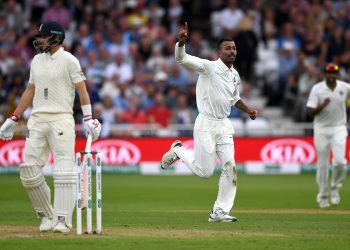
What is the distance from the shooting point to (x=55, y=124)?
407 inches

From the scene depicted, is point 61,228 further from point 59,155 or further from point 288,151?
point 288,151

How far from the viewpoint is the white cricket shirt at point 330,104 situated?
49.8ft

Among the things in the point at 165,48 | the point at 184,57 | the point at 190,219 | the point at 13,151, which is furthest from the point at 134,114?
the point at 184,57

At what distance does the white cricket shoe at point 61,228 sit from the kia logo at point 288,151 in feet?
39.8

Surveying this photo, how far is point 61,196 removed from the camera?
10242 mm

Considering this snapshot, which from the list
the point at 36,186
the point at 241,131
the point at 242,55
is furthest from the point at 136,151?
the point at 36,186

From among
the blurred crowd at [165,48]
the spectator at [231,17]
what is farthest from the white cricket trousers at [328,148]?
the spectator at [231,17]

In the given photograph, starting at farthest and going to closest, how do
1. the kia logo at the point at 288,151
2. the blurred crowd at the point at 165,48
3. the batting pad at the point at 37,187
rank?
the blurred crowd at the point at 165,48 → the kia logo at the point at 288,151 → the batting pad at the point at 37,187

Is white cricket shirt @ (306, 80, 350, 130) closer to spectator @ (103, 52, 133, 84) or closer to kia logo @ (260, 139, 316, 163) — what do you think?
kia logo @ (260, 139, 316, 163)

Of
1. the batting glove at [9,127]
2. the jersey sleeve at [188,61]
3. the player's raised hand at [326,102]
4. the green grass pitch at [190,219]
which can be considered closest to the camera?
the green grass pitch at [190,219]

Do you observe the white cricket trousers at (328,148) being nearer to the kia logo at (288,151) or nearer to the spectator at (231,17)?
the kia logo at (288,151)

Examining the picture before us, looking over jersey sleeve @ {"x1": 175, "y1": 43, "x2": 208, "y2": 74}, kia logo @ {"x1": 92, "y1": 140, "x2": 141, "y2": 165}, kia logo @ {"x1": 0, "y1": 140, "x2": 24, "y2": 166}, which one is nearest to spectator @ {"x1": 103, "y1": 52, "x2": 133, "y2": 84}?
kia logo @ {"x1": 92, "y1": 140, "x2": 141, "y2": 165}

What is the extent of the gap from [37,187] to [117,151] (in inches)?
452

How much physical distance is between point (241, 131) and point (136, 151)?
2456 mm
